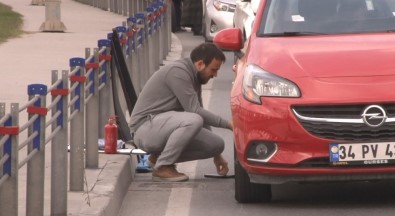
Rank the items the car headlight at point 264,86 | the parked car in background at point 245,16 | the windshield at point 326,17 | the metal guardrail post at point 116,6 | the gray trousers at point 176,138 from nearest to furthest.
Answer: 1. the car headlight at point 264,86
2. the windshield at point 326,17
3. the gray trousers at point 176,138
4. the parked car in background at point 245,16
5. the metal guardrail post at point 116,6

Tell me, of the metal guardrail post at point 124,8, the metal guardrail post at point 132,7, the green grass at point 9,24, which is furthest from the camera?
the metal guardrail post at point 124,8

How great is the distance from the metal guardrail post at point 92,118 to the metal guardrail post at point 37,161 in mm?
2549

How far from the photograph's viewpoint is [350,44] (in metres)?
10.2

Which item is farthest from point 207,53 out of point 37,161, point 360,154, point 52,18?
point 52,18

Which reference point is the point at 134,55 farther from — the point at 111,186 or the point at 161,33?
the point at 111,186

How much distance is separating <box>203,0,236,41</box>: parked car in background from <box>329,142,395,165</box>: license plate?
1637 cm

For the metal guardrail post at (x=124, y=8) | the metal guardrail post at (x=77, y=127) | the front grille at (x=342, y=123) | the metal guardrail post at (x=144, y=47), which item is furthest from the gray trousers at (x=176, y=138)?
the metal guardrail post at (x=124, y=8)

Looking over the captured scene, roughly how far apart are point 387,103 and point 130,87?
390cm

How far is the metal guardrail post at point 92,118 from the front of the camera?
11.0 meters

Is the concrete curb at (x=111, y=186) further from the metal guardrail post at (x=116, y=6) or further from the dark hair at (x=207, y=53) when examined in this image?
the metal guardrail post at (x=116, y=6)

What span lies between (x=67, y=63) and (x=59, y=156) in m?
12.2

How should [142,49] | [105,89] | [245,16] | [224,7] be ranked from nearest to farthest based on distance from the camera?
[105,89]
[142,49]
[245,16]
[224,7]

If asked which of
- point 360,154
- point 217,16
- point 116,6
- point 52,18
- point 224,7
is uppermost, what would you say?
point 360,154

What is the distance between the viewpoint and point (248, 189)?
10094 millimetres
